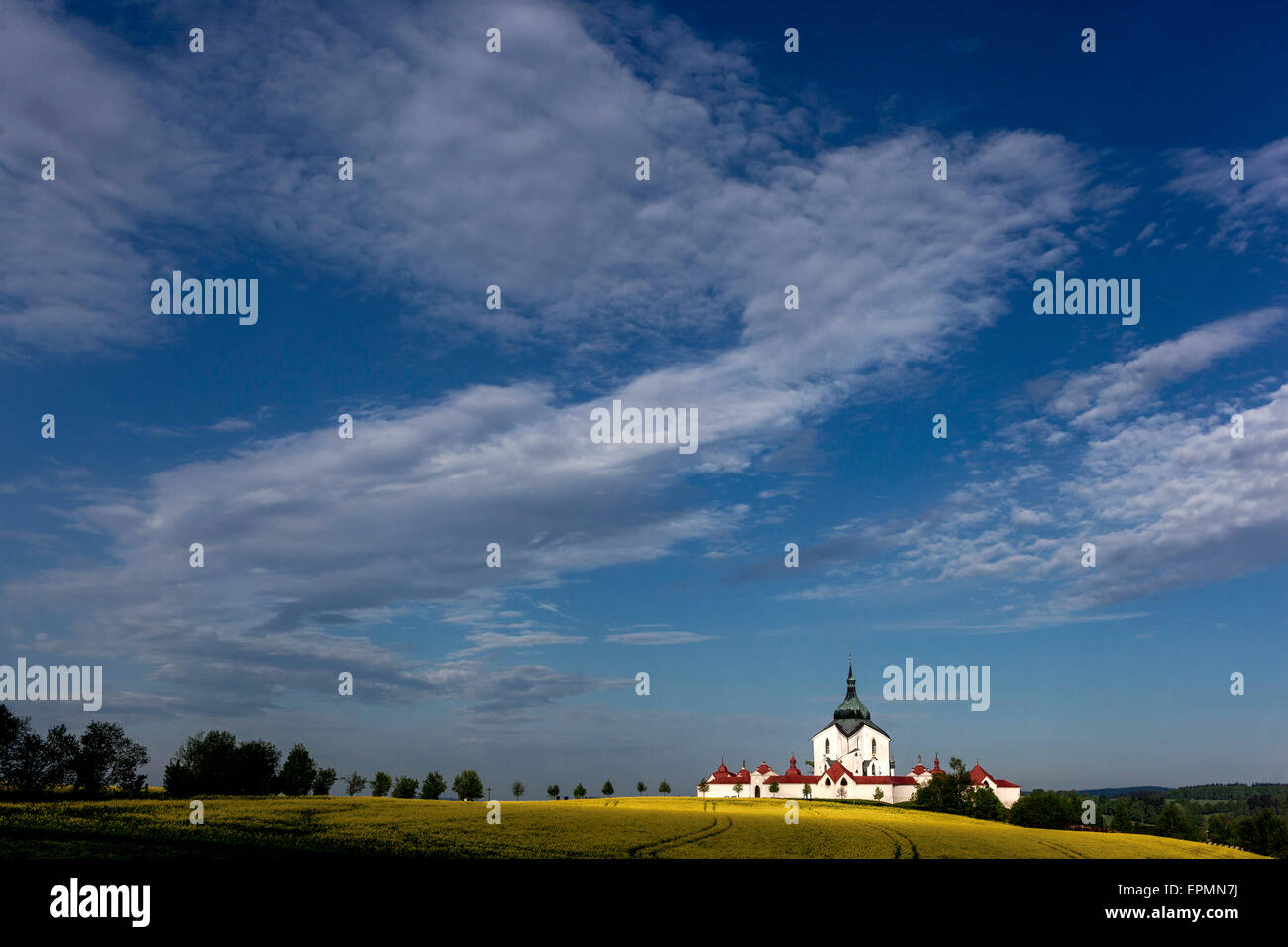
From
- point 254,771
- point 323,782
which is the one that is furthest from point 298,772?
point 254,771

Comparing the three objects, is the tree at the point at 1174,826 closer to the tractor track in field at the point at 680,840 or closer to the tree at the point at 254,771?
the tractor track in field at the point at 680,840

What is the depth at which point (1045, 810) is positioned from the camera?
127 meters

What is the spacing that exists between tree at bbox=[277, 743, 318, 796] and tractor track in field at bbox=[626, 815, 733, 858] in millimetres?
63035

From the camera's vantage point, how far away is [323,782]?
121 metres

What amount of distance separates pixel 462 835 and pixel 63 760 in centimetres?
5369

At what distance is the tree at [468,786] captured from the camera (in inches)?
5005

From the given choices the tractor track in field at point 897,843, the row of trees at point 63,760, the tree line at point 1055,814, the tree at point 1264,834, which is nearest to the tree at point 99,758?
the row of trees at point 63,760

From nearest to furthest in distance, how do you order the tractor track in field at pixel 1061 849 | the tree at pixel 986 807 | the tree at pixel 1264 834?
the tractor track in field at pixel 1061 849 → the tree at pixel 986 807 → the tree at pixel 1264 834

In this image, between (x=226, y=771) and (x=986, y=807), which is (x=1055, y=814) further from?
(x=226, y=771)

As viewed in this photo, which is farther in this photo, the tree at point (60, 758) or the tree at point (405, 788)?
the tree at point (405, 788)

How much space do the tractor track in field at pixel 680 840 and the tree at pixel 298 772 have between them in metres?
63.0
